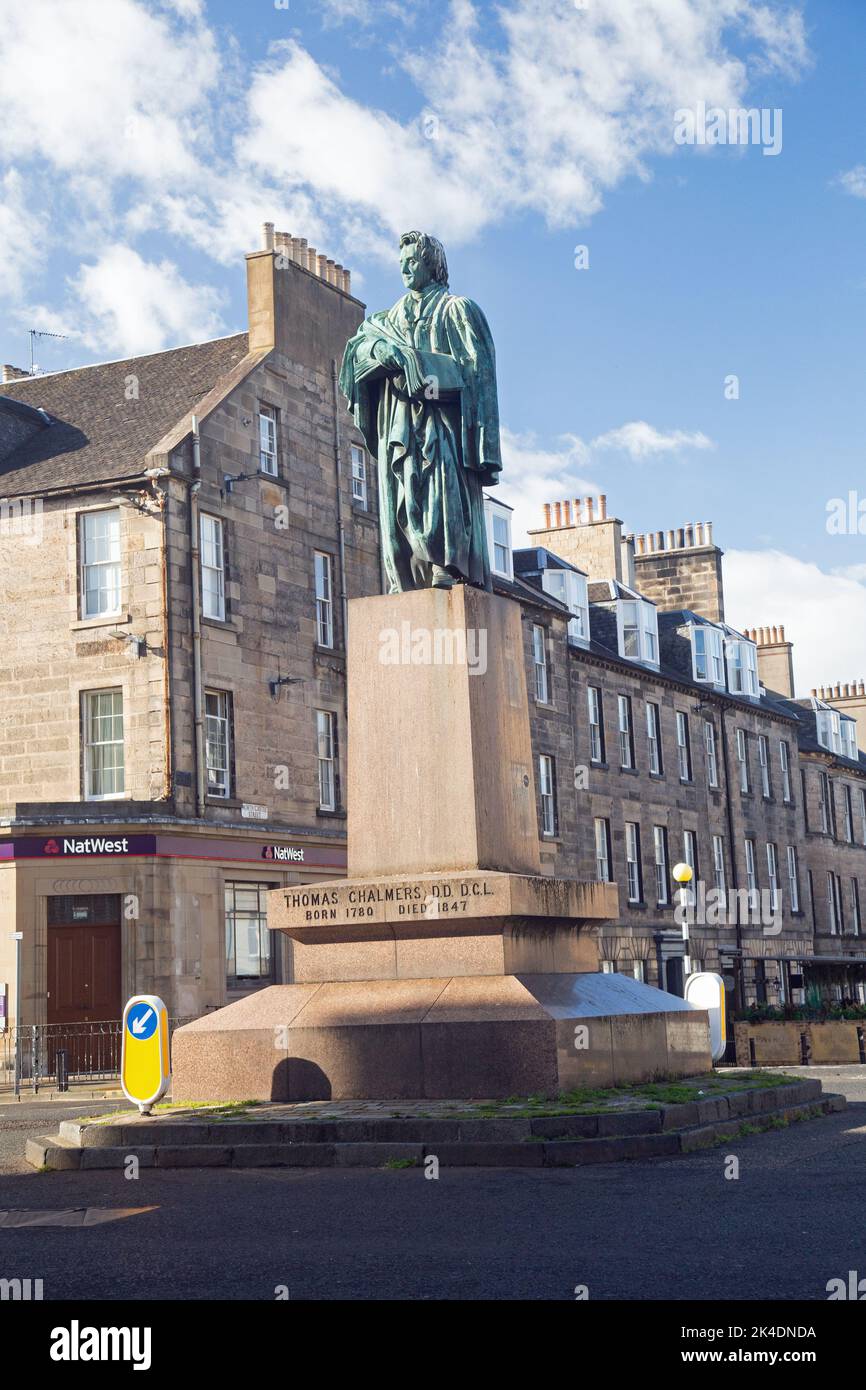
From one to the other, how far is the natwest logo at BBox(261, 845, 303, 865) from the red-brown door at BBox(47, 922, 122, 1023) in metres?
3.53

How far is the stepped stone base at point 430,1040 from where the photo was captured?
1189 cm

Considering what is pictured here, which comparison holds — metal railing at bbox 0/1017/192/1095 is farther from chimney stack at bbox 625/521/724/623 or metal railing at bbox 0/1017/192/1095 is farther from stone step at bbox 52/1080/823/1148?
chimney stack at bbox 625/521/724/623

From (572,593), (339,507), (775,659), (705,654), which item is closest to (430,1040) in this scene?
(339,507)

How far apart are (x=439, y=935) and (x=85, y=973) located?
53.7 ft

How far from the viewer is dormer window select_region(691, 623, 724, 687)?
49.0 metres

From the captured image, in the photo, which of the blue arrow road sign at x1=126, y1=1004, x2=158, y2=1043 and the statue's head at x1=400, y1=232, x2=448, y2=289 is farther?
the statue's head at x1=400, y1=232, x2=448, y2=289

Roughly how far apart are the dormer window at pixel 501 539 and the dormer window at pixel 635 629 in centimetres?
537

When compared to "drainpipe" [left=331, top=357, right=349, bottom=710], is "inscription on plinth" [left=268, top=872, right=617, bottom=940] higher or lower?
lower

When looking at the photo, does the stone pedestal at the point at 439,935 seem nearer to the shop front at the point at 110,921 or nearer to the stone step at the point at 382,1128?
the stone step at the point at 382,1128

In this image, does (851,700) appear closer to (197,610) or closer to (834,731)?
(834,731)

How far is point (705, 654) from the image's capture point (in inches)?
1939

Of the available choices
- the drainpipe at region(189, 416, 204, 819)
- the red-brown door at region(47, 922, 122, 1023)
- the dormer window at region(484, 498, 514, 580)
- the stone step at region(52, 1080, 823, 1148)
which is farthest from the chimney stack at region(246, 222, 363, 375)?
the stone step at region(52, 1080, 823, 1148)
